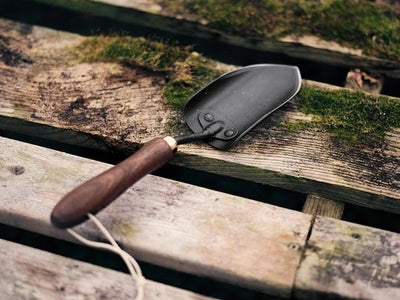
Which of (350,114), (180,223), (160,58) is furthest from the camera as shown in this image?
(160,58)

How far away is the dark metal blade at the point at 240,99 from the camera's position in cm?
137

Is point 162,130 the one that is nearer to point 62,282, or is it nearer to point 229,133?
point 229,133

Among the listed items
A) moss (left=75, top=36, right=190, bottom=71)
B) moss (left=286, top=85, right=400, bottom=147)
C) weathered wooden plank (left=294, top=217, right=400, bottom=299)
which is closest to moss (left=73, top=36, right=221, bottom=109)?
moss (left=75, top=36, right=190, bottom=71)

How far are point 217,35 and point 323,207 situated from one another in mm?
652

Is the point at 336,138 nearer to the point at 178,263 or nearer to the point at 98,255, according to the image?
the point at 178,263

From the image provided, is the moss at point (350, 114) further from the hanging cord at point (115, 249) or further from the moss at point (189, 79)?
the hanging cord at point (115, 249)

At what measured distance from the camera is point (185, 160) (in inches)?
52.6

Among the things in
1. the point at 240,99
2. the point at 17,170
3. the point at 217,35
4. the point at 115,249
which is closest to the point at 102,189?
the point at 115,249

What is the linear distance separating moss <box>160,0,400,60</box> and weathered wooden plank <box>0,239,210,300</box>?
0.85m

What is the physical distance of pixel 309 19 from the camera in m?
1.69

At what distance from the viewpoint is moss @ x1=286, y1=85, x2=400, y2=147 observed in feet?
4.58

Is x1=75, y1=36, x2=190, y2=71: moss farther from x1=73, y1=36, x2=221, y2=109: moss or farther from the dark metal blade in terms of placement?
the dark metal blade

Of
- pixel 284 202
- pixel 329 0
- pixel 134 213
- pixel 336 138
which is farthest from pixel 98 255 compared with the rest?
pixel 329 0

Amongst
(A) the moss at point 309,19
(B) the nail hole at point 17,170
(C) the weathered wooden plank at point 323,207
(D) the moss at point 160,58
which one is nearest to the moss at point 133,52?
(D) the moss at point 160,58
